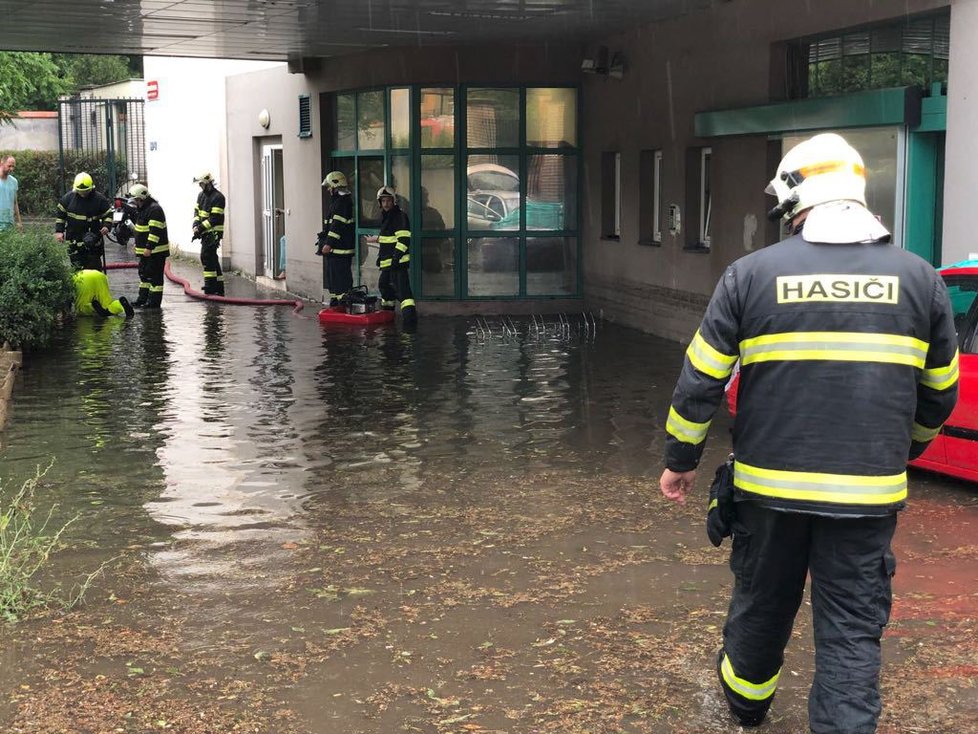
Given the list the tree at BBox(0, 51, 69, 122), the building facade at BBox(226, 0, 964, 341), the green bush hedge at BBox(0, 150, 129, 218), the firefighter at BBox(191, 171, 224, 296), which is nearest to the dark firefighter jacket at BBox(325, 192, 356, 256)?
the building facade at BBox(226, 0, 964, 341)

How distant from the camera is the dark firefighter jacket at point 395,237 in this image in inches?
651

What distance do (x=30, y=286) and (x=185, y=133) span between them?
547 inches

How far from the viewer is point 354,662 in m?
5.18

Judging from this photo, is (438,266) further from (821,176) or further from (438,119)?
(821,176)

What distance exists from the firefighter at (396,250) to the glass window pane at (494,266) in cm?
147

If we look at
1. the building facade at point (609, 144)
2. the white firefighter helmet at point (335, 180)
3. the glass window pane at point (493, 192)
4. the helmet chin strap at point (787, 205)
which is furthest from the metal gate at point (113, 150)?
the helmet chin strap at point (787, 205)

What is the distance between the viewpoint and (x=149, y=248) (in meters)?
18.3

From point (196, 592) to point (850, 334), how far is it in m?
3.36

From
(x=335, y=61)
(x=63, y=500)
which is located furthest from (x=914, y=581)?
(x=335, y=61)

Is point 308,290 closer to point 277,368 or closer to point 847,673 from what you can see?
point 277,368

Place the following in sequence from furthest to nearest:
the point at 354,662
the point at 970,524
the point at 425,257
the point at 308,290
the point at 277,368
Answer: the point at 308,290 → the point at 425,257 → the point at 277,368 → the point at 970,524 → the point at 354,662

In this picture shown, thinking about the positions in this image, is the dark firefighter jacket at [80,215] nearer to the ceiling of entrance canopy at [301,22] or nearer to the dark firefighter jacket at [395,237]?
the ceiling of entrance canopy at [301,22]

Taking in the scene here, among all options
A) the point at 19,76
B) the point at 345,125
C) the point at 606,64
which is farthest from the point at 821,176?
the point at 19,76

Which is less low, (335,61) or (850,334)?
(335,61)
